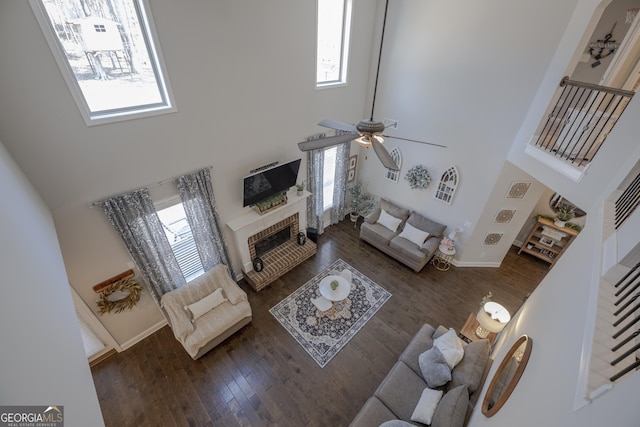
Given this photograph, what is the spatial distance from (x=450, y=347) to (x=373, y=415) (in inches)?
57.5

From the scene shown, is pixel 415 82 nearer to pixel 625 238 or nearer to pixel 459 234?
pixel 459 234

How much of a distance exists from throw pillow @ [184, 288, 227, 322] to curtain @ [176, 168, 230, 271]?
22.8 inches

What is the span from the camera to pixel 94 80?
329 cm

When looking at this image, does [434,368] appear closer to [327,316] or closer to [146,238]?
[327,316]

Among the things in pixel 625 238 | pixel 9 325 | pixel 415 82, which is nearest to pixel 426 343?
pixel 625 238

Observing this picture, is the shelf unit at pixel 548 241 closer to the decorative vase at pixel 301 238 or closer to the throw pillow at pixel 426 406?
the throw pillow at pixel 426 406

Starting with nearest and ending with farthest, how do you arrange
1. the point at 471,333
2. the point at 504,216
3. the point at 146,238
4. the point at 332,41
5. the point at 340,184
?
the point at 146,238 < the point at 471,333 < the point at 332,41 < the point at 504,216 < the point at 340,184

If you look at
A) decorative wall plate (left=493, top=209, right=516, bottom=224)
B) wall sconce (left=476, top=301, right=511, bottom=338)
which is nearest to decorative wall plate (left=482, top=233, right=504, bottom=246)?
decorative wall plate (left=493, top=209, right=516, bottom=224)

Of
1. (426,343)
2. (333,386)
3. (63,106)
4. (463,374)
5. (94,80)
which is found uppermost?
(94,80)

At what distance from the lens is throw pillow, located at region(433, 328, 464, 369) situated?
12.5 feet

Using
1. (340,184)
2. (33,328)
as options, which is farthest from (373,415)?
(340,184)

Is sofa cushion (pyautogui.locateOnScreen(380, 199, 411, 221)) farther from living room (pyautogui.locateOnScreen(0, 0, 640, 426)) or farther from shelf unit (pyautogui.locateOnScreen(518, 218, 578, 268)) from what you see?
shelf unit (pyautogui.locateOnScreen(518, 218, 578, 268))

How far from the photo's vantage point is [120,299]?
14.0ft

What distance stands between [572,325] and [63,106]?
5.27 m
